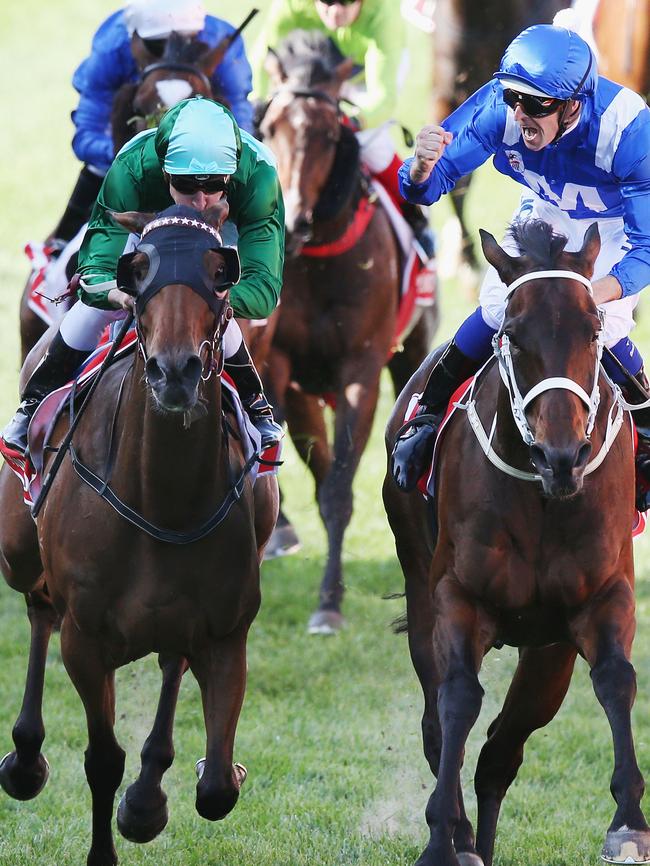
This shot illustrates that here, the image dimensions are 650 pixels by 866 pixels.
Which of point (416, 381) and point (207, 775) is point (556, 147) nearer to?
point (416, 381)

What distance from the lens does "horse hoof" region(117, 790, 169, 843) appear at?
5.30m

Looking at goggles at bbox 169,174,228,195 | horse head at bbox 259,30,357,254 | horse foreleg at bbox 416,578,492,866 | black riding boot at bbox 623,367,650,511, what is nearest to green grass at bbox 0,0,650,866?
horse foreleg at bbox 416,578,492,866

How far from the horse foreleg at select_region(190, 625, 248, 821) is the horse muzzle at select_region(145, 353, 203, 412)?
41.7 inches

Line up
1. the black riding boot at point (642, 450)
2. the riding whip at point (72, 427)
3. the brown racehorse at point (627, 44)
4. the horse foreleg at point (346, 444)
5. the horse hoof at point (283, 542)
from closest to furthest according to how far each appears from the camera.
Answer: the riding whip at point (72, 427)
the black riding boot at point (642, 450)
the horse foreleg at point (346, 444)
the horse hoof at point (283, 542)
the brown racehorse at point (627, 44)

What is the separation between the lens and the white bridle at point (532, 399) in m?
→ 4.45

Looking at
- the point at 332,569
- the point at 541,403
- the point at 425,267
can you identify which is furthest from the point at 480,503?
the point at 425,267

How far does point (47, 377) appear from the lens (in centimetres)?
567

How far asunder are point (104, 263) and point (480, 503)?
1.36 m

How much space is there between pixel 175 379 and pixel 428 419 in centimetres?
143

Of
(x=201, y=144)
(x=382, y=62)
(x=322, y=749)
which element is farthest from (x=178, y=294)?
(x=382, y=62)

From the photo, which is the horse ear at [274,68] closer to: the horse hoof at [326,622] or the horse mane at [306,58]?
the horse mane at [306,58]

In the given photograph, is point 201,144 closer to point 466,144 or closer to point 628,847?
point 466,144

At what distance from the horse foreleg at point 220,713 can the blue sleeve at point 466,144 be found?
61.2 inches

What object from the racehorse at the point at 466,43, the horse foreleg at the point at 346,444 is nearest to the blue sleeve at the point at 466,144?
the horse foreleg at the point at 346,444
